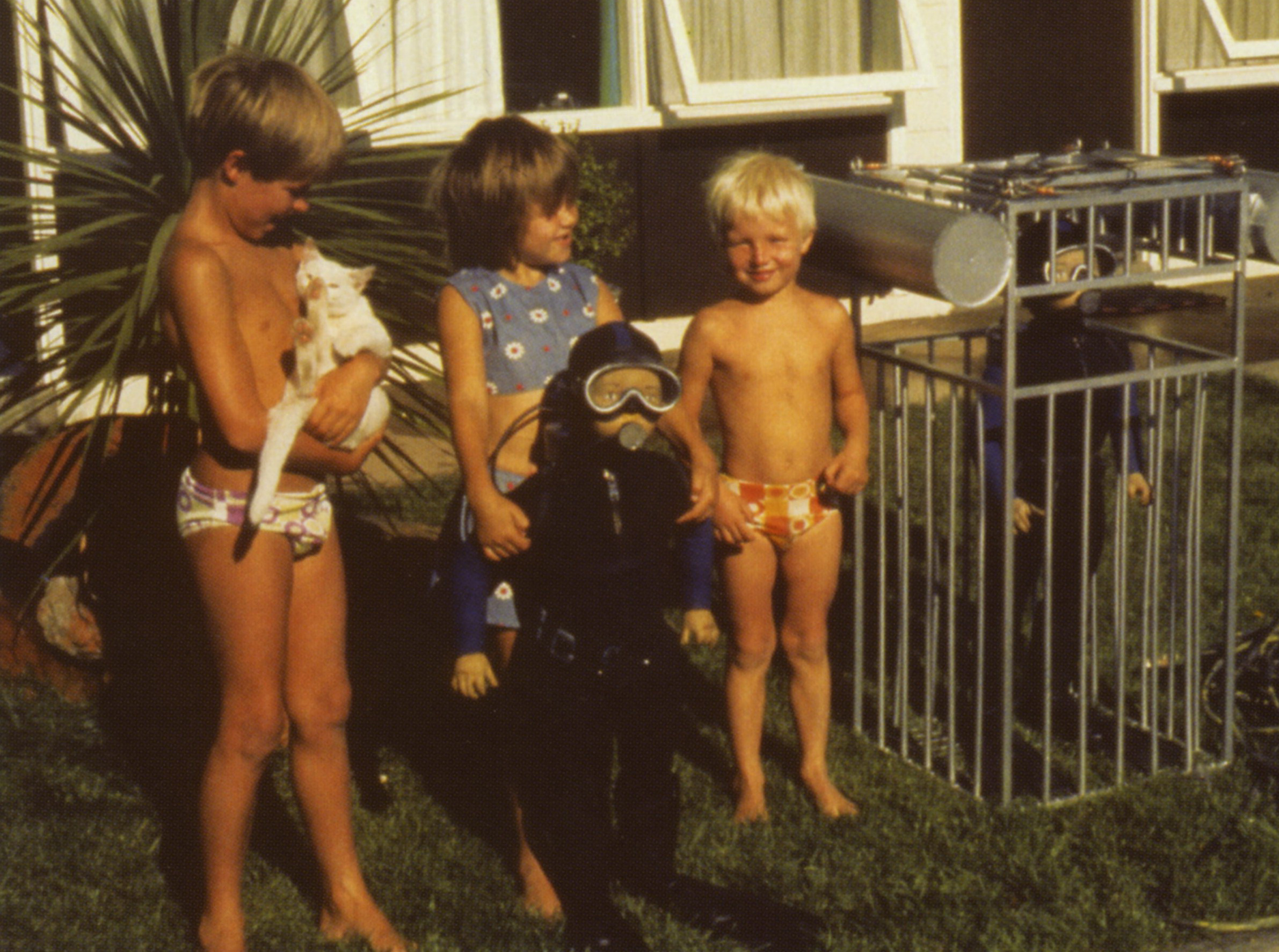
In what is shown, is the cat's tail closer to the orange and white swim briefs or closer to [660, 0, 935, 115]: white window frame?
the orange and white swim briefs

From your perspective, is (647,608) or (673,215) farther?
(673,215)

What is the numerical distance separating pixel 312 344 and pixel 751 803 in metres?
1.70

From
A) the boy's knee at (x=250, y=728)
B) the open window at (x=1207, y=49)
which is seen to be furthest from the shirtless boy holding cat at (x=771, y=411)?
the open window at (x=1207, y=49)

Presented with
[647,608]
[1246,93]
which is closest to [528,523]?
[647,608]

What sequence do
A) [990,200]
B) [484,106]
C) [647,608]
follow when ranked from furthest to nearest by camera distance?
1. [484,106]
2. [990,200]
3. [647,608]

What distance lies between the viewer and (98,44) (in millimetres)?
5148

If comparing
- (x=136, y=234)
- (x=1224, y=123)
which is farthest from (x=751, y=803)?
(x=1224, y=123)

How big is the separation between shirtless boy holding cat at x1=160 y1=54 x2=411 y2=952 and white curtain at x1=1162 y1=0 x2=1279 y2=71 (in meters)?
10.0

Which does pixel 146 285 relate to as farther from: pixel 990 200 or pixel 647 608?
pixel 990 200

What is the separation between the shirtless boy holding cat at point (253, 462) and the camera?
3199 mm

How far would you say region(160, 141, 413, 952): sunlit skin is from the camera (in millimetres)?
3197

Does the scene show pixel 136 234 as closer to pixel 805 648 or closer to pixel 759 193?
pixel 759 193

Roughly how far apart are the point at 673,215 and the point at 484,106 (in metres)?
1.36

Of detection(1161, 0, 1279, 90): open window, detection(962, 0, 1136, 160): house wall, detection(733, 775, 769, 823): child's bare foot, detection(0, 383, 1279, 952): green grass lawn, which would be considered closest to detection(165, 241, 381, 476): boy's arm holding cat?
detection(0, 383, 1279, 952): green grass lawn
